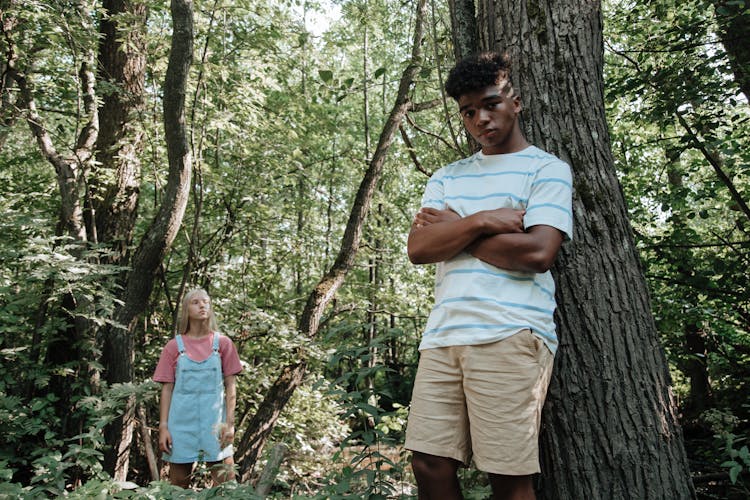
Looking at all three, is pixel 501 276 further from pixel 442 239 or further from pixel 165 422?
pixel 165 422

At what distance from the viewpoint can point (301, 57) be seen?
25.3 feet

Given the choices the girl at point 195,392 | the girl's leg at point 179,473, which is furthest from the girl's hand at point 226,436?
the girl's leg at point 179,473

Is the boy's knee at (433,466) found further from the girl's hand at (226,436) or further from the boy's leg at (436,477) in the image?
the girl's hand at (226,436)

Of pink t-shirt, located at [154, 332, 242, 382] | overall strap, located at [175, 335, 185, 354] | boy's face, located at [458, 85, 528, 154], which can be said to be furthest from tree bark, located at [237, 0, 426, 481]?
boy's face, located at [458, 85, 528, 154]

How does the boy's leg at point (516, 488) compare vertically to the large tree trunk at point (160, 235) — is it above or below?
below

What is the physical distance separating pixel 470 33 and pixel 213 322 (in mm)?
3053

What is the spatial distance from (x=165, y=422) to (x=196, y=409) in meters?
0.24

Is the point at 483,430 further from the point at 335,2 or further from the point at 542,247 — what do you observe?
the point at 335,2

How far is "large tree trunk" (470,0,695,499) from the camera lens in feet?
6.80

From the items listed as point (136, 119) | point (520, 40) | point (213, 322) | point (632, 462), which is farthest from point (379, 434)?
point (136, 119)

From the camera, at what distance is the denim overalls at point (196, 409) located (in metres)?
4.11

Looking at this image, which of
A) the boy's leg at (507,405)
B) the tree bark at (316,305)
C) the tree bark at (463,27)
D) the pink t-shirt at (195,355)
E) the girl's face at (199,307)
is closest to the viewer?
the boy's leg at (507,405)

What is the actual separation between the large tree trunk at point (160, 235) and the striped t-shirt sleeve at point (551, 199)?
3599mm

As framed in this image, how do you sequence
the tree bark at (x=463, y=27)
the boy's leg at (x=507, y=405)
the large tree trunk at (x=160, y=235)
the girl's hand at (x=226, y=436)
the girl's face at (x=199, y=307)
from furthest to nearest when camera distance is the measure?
the large tree trunk at (x=160, y=235) < the girl's face at (x=199, y=307) < the girl's hand at (x=226, y=436) < the tree bark at (x=463, y=27) < the boy's leg at (x=507, y=405)
